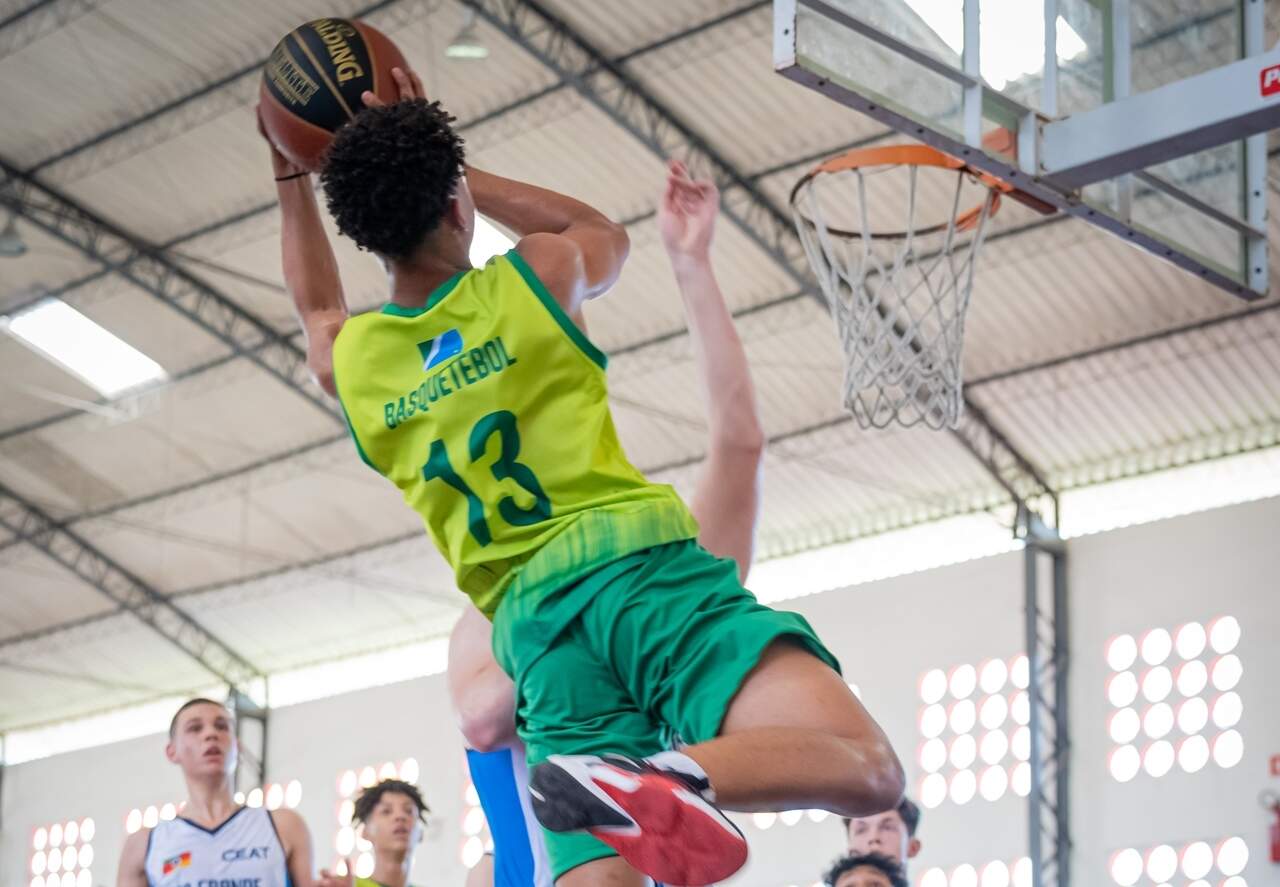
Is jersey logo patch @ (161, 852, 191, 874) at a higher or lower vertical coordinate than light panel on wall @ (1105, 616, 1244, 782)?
lower

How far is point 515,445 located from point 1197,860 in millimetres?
15457

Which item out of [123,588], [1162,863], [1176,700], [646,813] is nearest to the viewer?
[646,813]

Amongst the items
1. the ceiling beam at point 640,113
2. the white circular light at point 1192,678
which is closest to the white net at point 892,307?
the ceiling beam at point 640,113

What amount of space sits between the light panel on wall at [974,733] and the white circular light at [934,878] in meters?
0.67

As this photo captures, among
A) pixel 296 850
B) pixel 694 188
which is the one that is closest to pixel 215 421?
pixel 296 850

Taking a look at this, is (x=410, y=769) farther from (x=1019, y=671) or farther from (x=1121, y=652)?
(x=1121, y=652)

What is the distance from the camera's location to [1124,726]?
18.5 m

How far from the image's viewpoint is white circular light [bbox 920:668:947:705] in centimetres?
1984

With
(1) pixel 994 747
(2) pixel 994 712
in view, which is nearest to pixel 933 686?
(2) pixel 994 712

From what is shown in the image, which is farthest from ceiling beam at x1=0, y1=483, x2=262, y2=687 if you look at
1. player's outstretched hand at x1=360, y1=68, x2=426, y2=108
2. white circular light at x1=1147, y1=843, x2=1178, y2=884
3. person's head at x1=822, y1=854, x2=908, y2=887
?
player's outstretched hand at x1=360, y1=68, x2=426, y2=108

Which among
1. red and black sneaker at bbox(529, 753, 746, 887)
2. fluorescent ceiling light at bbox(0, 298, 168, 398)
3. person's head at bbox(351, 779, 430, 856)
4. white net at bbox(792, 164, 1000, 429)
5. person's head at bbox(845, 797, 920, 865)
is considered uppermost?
fluorescent ceiling light at bbox(0, 298, 168, 398)

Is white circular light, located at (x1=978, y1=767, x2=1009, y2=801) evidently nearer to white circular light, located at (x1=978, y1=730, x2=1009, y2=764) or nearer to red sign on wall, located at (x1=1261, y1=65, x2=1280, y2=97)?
white circular light, located at (x1=978, y1=730, x2=1009, y2=764)

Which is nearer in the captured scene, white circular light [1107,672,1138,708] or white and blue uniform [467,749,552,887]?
white and blue uniform [467,749,552,887]

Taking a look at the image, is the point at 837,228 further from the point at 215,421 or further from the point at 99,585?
the point at 99,585
